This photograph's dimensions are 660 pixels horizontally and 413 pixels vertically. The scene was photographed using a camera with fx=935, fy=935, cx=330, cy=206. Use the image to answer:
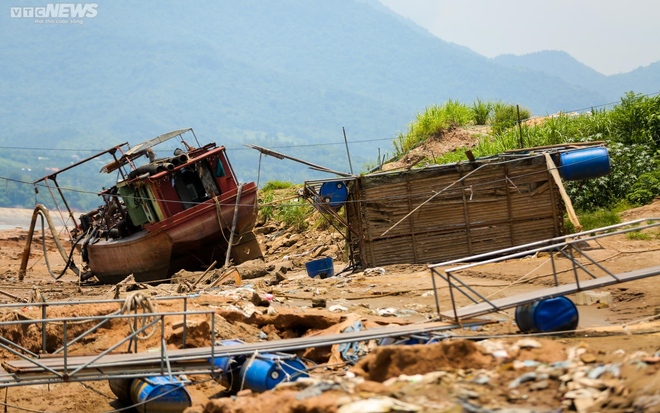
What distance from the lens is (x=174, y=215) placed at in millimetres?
25281

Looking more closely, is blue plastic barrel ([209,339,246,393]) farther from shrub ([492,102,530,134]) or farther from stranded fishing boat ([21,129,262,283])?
shrub ([492,102,530,134])

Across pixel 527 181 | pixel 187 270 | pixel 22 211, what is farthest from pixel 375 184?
pixel 22 211

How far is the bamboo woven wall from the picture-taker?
808 inches

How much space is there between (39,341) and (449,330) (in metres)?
6.62

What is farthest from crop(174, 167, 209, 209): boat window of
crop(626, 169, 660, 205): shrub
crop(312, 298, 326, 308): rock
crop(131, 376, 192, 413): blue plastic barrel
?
crop(131, 376, 192, 413): blue plastic barrel

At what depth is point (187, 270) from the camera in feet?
89.2

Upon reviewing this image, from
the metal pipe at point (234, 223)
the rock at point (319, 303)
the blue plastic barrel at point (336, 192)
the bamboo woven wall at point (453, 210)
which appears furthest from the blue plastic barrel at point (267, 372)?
the metal pipe at point (234, 223)

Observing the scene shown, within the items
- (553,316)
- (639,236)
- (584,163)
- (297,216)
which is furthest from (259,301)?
(297,216)

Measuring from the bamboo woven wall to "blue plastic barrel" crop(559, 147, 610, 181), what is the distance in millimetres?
471

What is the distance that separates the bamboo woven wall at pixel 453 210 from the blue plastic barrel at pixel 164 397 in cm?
1010

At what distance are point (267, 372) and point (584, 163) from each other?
11437 mm

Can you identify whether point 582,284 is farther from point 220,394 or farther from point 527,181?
point 527,181

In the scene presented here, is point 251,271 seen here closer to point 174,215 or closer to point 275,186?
point 174,215

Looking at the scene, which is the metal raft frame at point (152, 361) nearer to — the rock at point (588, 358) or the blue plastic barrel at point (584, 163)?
the rock at point (588, 358)
